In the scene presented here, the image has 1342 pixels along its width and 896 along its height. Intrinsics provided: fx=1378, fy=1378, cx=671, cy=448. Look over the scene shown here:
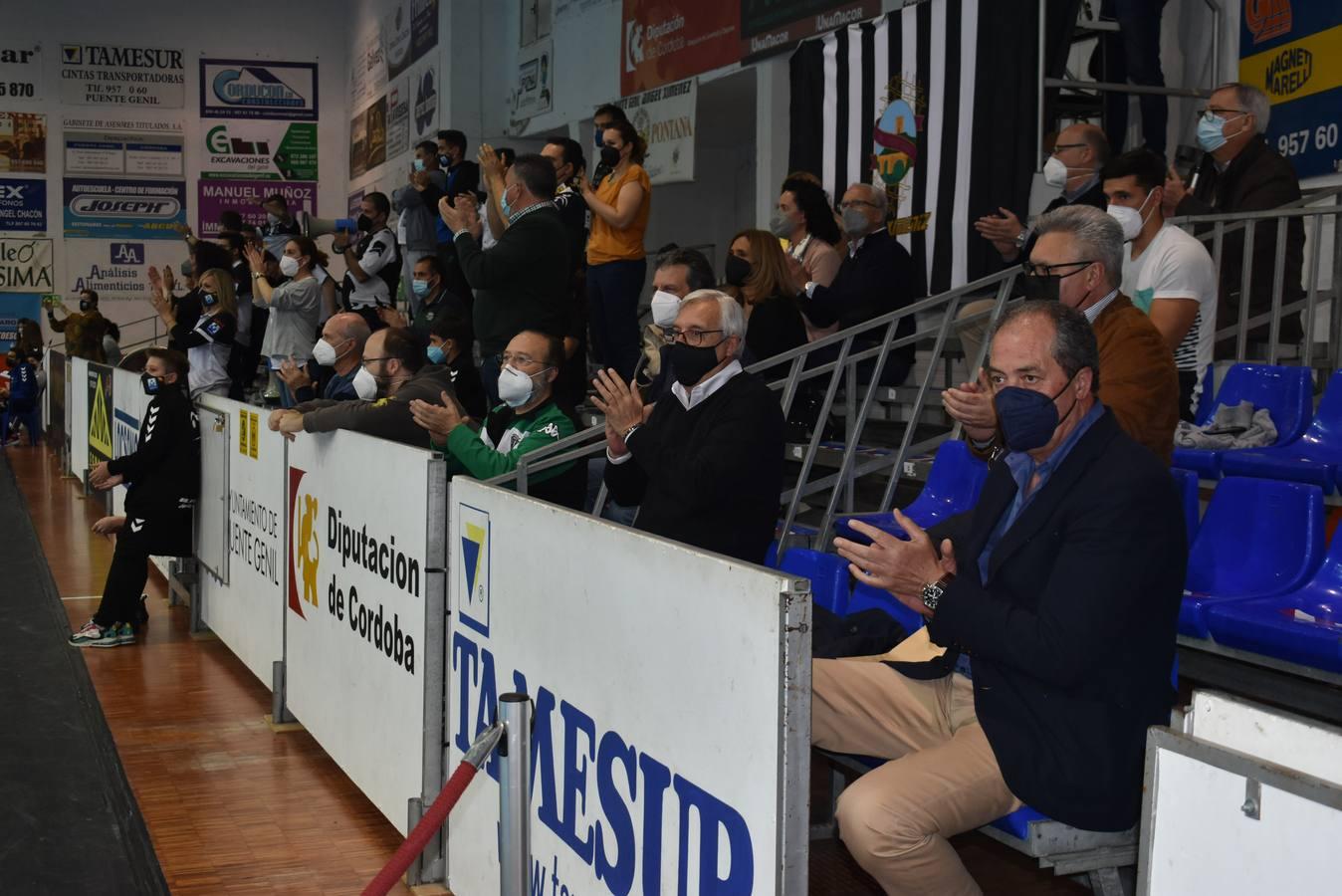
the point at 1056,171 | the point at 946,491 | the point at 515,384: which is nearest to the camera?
the point at 515,384

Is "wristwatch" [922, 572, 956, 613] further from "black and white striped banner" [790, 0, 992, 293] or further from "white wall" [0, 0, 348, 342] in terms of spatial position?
"white wall" [0, 0, 348, 342]

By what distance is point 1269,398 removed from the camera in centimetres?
505

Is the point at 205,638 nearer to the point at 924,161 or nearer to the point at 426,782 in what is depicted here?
the point at 426,782

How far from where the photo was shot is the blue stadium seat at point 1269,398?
491 centimetres

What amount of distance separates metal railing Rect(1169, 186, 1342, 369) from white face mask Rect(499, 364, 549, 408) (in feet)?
9.39

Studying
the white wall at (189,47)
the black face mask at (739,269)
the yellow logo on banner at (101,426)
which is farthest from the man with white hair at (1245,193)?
the white wall at (189,47)

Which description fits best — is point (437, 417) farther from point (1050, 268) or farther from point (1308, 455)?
point (1308, 455)

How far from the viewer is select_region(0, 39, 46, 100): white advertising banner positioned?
73.3 feet

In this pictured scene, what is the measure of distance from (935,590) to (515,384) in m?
2.29

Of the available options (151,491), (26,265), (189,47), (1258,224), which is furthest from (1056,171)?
(26,265)

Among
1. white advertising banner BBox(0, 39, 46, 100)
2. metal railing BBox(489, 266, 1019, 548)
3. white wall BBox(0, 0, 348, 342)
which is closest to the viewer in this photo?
metal railing BBox(489, 266, 1019, 548)

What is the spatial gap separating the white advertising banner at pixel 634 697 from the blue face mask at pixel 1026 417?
2.37 ft

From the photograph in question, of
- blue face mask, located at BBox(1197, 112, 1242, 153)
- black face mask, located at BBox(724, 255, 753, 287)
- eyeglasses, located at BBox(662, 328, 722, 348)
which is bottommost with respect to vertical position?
eyeglasses, located at BBox(662, 328, 722, 348)

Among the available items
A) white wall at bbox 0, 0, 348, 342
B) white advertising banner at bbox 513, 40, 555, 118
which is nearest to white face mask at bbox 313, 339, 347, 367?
white advertising banner at bbox 513, 40, 555, 118
